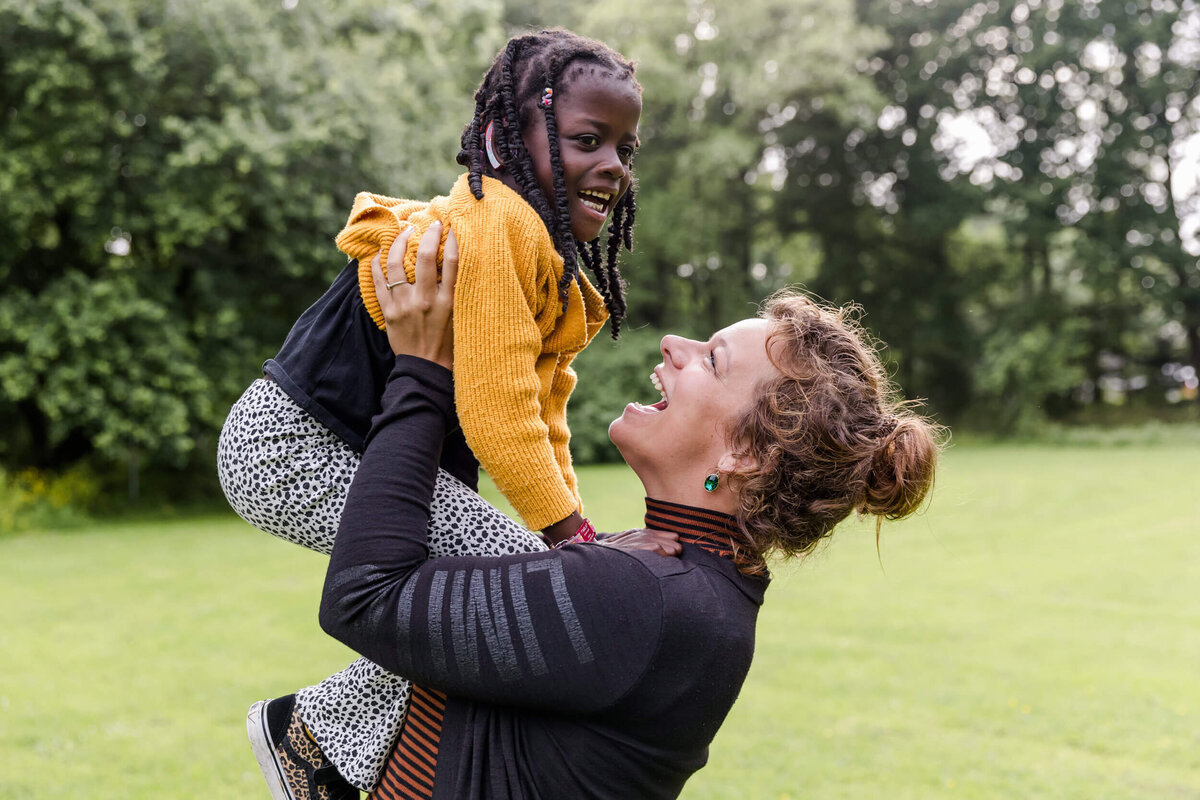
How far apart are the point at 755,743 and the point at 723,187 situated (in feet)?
71.6

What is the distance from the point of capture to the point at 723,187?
26.2 meters

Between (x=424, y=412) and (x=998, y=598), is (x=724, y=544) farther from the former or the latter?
(x=998, y=598)

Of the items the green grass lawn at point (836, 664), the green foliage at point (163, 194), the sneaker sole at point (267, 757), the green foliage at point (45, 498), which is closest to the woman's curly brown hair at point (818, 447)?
the green grass lawn at point (836, 664)

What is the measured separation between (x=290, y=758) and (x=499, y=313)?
97cm

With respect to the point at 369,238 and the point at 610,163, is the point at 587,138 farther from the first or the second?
the point at 369,238

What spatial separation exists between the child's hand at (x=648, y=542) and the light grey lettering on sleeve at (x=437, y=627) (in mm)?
288

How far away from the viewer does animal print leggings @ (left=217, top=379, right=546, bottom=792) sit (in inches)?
68.6

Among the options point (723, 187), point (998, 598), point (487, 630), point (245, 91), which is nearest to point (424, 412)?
point (487, 630)

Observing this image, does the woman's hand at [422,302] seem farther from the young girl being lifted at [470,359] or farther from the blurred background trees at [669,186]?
the blurred background trees at [669,186]

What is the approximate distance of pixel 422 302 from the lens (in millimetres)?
1733

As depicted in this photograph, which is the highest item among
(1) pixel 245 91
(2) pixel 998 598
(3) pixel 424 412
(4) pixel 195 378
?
(1) pixel 245 91

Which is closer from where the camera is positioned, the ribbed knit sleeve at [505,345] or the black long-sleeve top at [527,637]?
the black long-sleeve top at [527,637]

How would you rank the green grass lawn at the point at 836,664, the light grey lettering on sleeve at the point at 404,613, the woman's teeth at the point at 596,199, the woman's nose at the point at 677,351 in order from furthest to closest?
1. the green grass lawn at the point at 836,664
2. the woman's teeth at the point at 596,199
3. the woman's nose at the point at 677,351
4. the light grey lettering on sleeve at the point at 404,613

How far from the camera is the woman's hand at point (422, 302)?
5.66 feet
